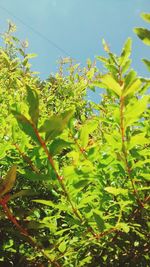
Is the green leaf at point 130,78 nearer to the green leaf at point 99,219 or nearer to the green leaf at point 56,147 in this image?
the green leaf at point 56,147

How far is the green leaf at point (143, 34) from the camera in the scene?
133 centimetres

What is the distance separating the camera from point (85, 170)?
4.63 feet

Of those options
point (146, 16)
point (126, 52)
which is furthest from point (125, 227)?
point (146, 16)

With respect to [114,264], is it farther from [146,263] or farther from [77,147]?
[77,147]

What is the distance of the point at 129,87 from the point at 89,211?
0.64 metres

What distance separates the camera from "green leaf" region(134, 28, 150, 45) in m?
1.33

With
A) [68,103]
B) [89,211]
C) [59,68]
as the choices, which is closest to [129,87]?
[89,211]

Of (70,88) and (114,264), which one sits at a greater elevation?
(70,88)

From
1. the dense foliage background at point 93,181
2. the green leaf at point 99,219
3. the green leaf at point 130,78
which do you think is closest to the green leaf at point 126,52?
the dense foliage background at point 93,181

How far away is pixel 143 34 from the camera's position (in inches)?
52.6

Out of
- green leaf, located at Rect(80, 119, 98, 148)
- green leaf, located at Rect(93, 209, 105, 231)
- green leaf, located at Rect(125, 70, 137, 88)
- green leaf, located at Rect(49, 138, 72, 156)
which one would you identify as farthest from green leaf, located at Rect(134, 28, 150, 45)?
green leaf, located at Rect(93, 209, 105, 231)

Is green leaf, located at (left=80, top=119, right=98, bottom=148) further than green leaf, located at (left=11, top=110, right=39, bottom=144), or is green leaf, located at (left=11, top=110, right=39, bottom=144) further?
green leaf, located at (left=80, top=119, right=98, bottom=148)

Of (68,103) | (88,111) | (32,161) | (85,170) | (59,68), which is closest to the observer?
(85,170)

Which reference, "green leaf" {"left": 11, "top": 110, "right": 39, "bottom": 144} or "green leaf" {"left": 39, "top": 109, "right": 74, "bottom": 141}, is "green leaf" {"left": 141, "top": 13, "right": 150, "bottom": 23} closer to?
"green leaf" {"left": 39, "top": 109, "right": 74, "bottom": 141}
